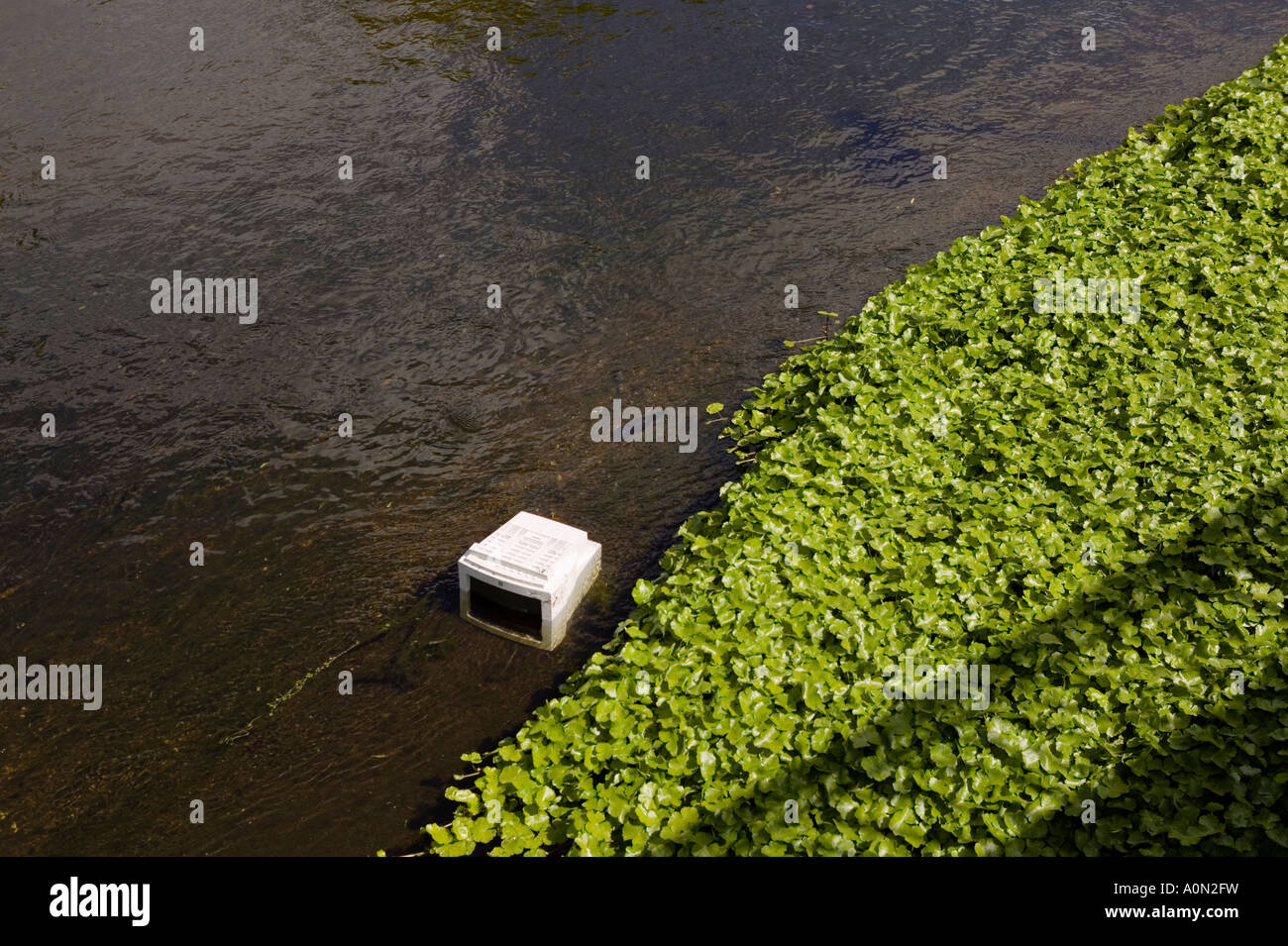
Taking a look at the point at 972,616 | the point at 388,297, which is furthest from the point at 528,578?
the point at 388,297

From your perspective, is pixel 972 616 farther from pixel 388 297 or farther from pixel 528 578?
pixel 388 297

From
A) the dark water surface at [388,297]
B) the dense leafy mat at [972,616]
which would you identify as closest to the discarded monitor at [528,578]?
the dark water surface at [388,297]

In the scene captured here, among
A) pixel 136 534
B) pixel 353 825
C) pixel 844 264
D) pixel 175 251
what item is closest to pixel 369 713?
pixel 353 825

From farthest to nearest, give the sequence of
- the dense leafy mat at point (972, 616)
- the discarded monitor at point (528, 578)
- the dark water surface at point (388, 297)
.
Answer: the discarded monitor at point (528, 578)
the dark water surface at point (388, 297)
the dense leafy mat at point (972, 616)

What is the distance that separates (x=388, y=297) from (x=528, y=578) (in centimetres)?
478

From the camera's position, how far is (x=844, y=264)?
1159 centimetres

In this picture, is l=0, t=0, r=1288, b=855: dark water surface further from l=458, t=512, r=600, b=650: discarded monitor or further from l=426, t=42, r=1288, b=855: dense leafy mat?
l=426, t=42, r=1288, b=855: dense leafy mat

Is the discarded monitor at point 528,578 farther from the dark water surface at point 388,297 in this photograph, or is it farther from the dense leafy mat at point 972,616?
the dense leafy mat at point 972,616

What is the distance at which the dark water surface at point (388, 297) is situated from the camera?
23.0 ft

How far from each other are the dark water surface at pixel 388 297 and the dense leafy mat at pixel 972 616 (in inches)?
50.8

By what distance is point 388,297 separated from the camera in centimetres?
1074

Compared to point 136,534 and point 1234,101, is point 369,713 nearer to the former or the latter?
point 136,534

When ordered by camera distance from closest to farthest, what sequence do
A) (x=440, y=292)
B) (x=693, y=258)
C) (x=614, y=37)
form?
1. (x=440, y=292)
2. (x=693, y=258)
3. (x=614, y=37)
